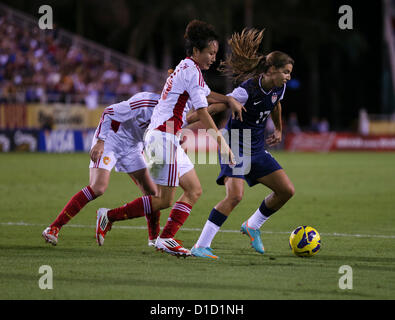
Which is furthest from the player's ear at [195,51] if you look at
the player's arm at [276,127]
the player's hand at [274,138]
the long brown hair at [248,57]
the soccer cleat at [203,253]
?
the soccer cleat at [203,253]

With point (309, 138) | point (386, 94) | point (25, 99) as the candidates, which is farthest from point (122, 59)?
point (386, 94)

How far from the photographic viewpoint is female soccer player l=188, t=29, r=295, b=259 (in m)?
7.43

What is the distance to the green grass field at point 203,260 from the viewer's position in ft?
18.6

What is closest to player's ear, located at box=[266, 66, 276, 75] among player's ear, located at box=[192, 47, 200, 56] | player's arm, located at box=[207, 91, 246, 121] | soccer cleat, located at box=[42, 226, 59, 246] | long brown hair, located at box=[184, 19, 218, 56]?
player's arm, located at box=[207, 91, 246, 121]

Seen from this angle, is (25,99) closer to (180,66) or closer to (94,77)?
(94,77)

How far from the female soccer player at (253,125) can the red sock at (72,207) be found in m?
1.51

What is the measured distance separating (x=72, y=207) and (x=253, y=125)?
227 cm

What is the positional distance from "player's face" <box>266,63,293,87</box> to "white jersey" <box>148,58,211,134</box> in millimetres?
863

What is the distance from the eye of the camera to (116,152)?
8016 millimetres

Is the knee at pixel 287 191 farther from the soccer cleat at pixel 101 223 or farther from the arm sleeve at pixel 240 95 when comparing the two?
the soccer cleat at pixel 101 223

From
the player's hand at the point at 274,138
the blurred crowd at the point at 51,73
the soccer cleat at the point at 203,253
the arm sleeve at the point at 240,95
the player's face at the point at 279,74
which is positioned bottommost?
the soccer cleat at the point at 203,253

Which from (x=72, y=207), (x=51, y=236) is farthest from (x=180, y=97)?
(x=51, y=236)

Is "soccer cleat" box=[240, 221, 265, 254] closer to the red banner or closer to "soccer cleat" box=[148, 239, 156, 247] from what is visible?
"soccer cleat" box=[148, 239, 156, 247]

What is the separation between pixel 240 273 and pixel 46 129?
2407 centimetres
